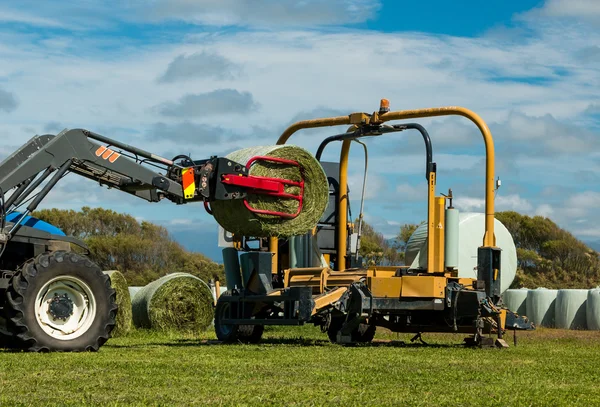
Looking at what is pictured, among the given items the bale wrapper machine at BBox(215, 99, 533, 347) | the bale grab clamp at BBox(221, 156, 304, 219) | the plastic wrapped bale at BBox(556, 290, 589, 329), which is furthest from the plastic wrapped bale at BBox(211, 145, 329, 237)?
the plastic wrapped bale at BBox(556, 290, 589, 329)

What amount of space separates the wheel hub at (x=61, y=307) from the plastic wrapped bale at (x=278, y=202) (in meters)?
3.23

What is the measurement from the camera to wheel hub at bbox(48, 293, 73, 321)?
43.4 ft

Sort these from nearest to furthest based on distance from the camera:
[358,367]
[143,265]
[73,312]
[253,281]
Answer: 1. [358,367]
2. [73,312]
3. [253,281]
4. [143,265]

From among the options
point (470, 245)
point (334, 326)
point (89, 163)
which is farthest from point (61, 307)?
point (470, 245)

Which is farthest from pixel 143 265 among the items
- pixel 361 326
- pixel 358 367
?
pixel 358 367

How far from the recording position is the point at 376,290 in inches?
637

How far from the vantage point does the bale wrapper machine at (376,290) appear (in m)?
15.9

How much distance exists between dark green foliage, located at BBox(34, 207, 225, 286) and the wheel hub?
4434 centimetres

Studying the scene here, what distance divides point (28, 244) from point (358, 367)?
5.36 metres

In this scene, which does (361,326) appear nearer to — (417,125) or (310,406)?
(417,125)

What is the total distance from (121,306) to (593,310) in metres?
12.2

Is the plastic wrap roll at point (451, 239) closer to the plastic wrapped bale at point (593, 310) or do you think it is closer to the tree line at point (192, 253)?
the plastic wrapped bale at point (593, 310)

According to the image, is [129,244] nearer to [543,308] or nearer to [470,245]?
[543,308]

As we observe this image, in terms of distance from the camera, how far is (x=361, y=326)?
58.1 feet
